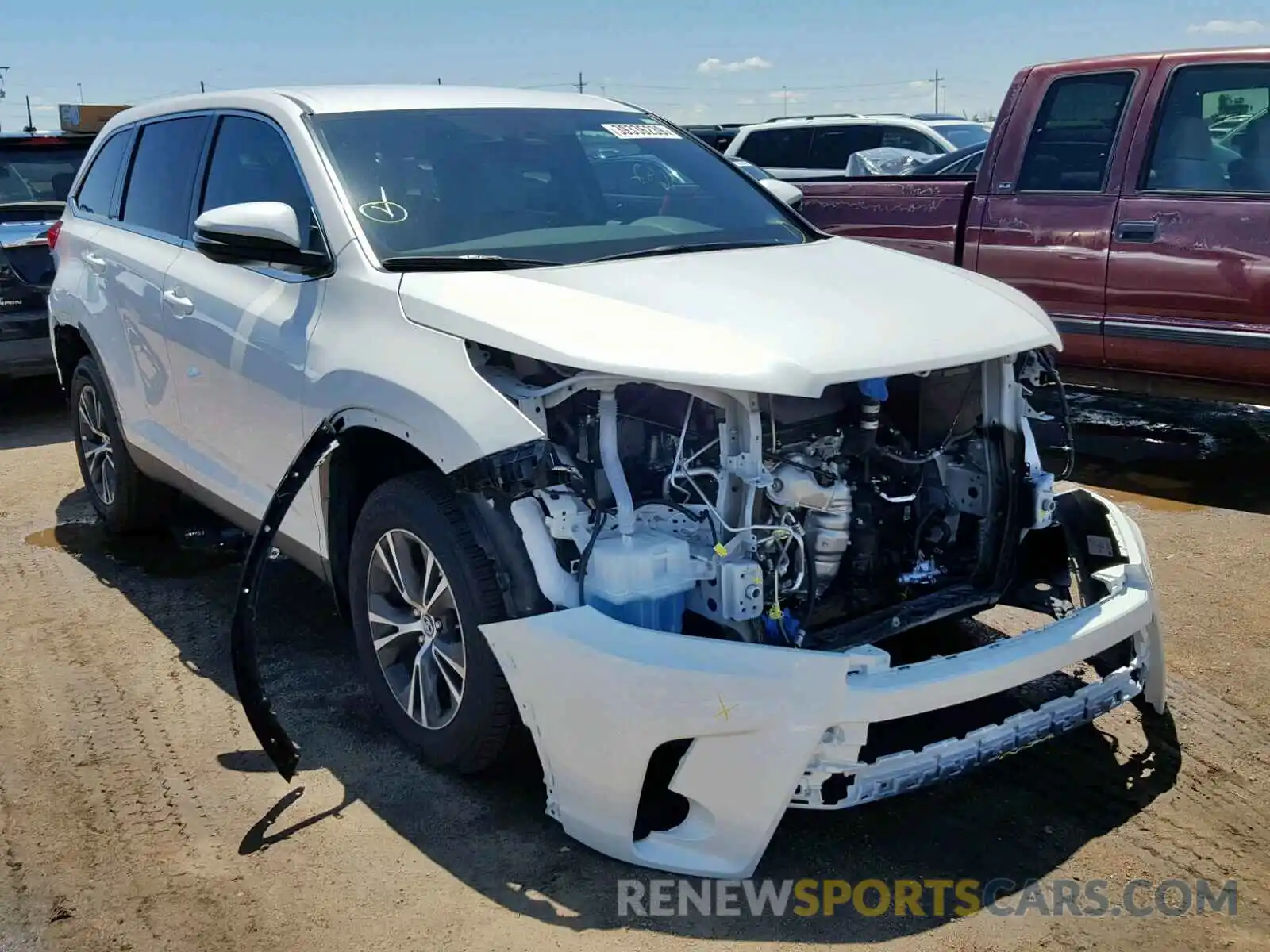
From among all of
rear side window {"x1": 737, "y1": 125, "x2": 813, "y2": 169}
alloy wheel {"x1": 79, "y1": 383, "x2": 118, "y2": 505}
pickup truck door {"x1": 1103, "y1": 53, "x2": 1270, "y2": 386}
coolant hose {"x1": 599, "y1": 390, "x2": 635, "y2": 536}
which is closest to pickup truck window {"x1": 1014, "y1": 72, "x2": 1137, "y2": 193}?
pickup truck door {"x1": 1103, "y1": 53, "x2": 1270, "y2": 386}

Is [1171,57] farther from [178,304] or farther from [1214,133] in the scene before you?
A: [178,304]

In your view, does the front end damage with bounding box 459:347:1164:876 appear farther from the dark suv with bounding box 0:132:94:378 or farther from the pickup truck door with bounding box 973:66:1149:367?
the dark suv with bounding box 0:132:94:378

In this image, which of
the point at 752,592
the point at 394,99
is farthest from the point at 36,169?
the point at 752,592

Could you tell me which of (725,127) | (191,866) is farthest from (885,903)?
(725,127)

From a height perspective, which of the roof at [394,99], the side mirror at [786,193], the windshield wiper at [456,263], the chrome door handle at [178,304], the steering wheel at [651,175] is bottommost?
the chrome door handle at [178,304]

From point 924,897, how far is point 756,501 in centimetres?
102

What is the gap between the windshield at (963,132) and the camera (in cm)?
1254

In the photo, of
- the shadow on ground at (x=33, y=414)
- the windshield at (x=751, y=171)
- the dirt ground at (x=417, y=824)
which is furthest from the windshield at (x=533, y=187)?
the shadow on ground at (x=33, y=414)

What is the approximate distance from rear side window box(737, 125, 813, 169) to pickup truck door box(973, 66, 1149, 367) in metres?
6.79

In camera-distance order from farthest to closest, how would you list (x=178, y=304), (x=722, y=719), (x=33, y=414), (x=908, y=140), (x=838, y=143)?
(x=838, y=143), (x=908, y=140), (x=33, y=414), (x=178, y=304), (x=722, y=719)

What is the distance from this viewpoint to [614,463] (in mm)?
3119

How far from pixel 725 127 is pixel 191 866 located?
17609mm

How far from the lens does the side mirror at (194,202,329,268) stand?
3580 millimetres

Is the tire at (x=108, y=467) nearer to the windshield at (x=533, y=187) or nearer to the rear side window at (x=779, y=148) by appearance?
the windshield at (x=533, y=187)
